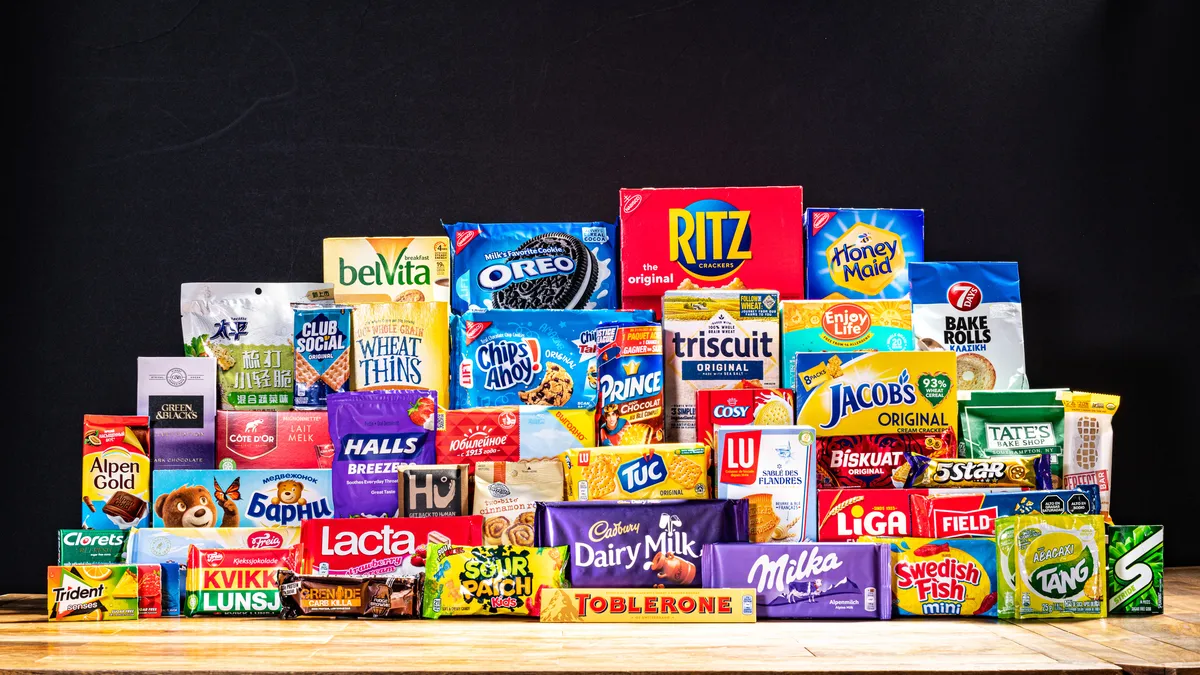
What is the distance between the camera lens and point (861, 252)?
9.89 feet

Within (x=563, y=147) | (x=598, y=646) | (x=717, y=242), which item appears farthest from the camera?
(x=563, y=147)

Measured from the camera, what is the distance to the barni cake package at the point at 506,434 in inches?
108

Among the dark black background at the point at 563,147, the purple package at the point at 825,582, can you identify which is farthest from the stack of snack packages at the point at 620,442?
the dark black background at the point at 563,147

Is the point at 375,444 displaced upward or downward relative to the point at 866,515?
upward

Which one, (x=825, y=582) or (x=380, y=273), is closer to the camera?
(x=825, y=582)

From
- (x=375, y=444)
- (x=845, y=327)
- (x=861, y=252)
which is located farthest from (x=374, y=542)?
(x=861, y=252)

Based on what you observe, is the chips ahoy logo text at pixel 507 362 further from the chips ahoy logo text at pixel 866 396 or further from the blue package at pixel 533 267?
the chips ahoy logo text at pixel 866 396

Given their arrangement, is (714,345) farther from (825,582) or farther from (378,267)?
(378,267)

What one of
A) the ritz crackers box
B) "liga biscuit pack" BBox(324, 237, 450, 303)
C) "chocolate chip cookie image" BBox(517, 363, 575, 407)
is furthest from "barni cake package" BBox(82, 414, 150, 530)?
the ritz crackers box

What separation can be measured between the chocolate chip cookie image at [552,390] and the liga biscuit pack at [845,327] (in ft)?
1.95

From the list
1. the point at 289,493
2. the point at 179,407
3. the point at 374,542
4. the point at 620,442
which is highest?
the point at 179,407

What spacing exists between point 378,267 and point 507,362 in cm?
49

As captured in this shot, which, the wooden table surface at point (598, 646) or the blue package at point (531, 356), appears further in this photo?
the blue package at point (531, 356)

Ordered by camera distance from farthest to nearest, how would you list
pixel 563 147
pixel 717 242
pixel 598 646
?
1. pixel 563 147
2. pixel 717 242
3. pixel 598 646
